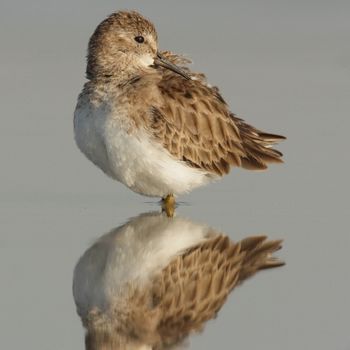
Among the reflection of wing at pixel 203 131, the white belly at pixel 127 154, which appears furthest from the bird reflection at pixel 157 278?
the reflection of wing at pixel 203 131

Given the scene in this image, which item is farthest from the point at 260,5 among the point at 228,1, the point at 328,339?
the point at 328,339

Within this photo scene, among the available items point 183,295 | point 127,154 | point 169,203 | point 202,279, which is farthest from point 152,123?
point 183,295

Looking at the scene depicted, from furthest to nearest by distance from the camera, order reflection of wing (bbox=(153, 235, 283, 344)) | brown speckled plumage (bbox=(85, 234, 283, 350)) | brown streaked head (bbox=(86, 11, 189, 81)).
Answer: brown streaked head (bbox=(86, 11, 189, 81)) → reflection of wing (bbox=(153, 235, 283, 344)) → brown speckled plumage (bbox=(85, 234, 283, 350))

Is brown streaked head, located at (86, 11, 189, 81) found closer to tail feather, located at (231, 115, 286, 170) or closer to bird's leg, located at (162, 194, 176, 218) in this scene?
tail feather, located at (231, 115, 286, 170)

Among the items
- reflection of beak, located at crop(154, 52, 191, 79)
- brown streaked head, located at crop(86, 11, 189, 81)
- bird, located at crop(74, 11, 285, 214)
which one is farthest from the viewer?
reflection of beak, located at crop(154, 52, 191, 79)

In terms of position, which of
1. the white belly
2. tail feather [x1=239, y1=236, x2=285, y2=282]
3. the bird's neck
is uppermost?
the white belly

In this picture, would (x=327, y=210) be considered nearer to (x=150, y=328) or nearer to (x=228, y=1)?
(x=150, y=328)

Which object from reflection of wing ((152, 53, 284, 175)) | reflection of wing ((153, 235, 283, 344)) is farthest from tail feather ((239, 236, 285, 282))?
reflection of wing ((152, 53, 284, 175))

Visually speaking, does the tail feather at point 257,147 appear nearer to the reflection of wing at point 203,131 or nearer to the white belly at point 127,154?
the reflection of wing at point 203,131
